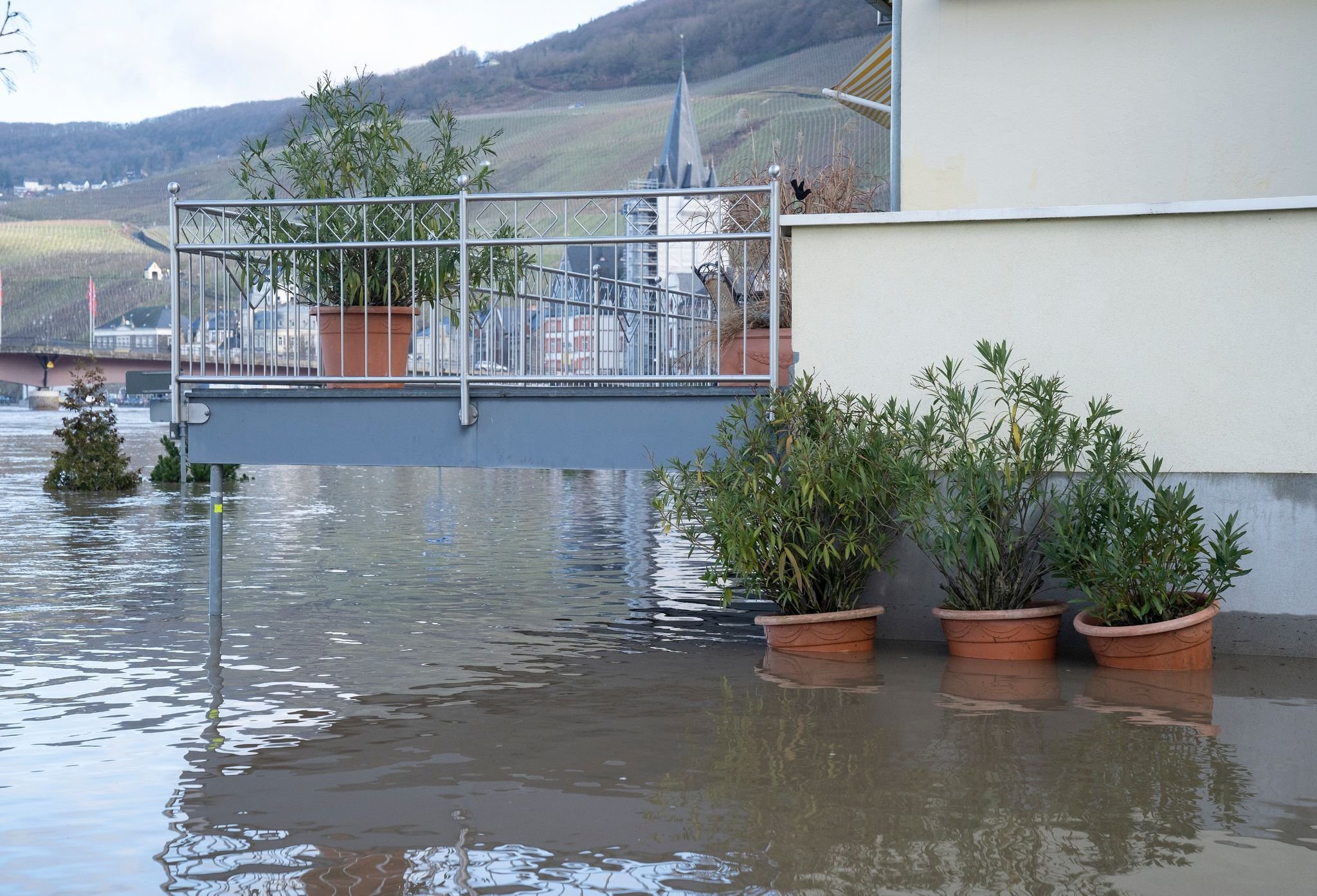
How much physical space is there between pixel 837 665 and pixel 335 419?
11.1ft

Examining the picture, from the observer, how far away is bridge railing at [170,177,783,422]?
7445 millimetres

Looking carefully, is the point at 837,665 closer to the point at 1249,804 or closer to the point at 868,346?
the point at 868,346

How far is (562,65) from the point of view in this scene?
198 meters

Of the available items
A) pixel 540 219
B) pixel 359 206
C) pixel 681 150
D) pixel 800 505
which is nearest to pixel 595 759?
pixel 800 505

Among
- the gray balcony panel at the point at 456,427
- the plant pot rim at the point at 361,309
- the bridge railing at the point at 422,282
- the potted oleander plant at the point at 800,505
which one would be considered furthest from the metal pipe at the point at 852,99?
the potted oleander plant at the point at 800,505

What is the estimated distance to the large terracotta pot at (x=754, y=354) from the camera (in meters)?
7.90

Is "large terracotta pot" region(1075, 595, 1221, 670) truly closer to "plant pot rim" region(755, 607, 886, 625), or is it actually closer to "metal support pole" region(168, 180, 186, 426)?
"plant pot rim" region(755, 607, 886, 625)

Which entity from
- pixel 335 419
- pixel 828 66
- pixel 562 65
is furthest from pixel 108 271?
pixel 335 419

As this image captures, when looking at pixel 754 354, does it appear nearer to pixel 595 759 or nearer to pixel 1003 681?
pixel 1003 681

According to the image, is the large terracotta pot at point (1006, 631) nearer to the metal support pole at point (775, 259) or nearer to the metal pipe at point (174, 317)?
the metal support pole at point (775, 259)

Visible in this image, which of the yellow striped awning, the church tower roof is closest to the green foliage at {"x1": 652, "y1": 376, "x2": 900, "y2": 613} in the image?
the yellow striped awning

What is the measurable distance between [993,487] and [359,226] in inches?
180

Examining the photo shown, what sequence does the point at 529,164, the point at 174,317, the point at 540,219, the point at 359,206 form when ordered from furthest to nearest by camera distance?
the point at 529,164
the point at 359,206
the point at 174,317
the point at 540,219

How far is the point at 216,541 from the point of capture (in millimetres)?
8070
